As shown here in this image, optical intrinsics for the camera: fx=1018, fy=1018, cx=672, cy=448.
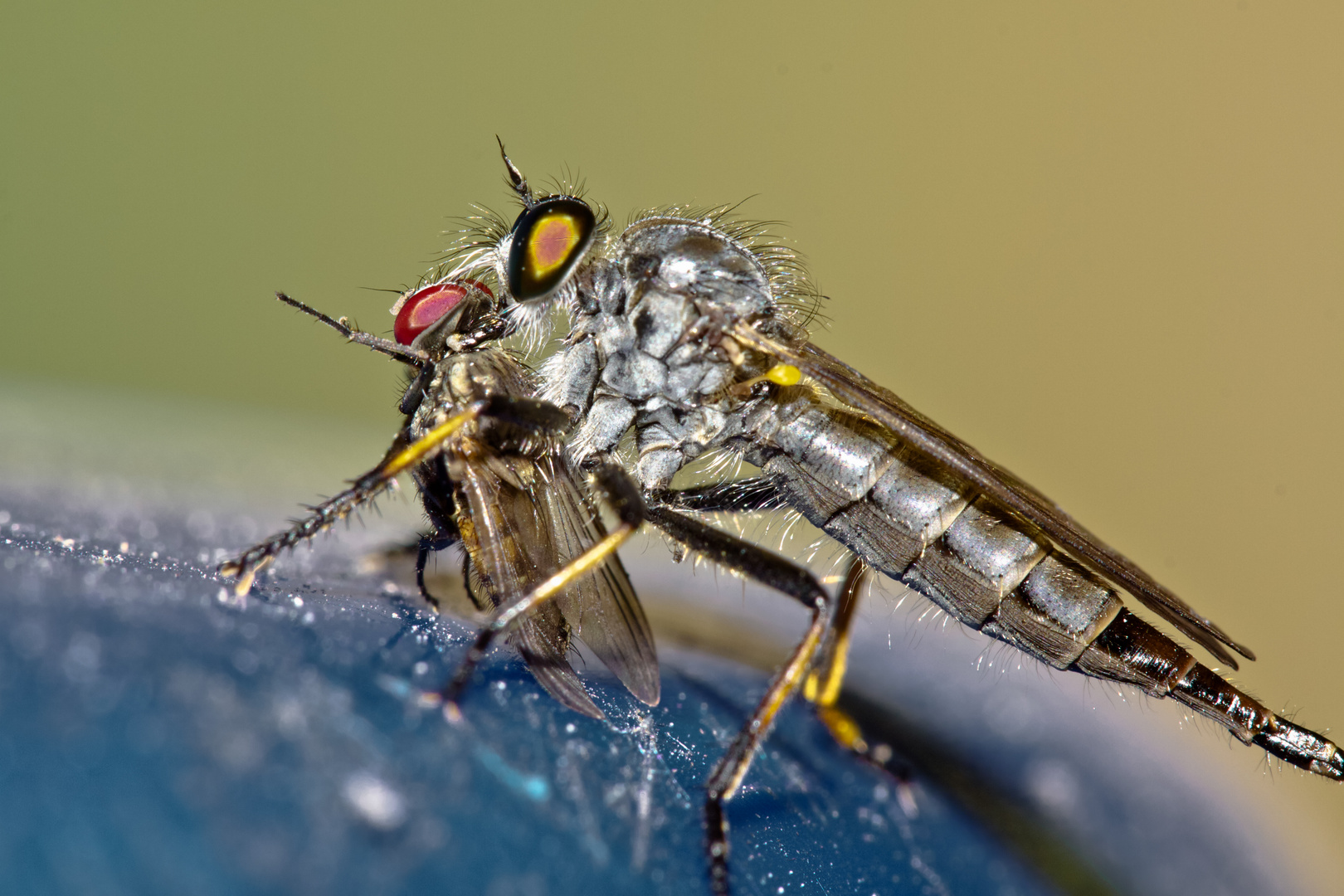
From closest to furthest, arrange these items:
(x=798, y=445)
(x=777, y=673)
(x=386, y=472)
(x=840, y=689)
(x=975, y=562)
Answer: (x=777, y=673), (x=386, y=472), (x=840, y=689), (x=975, y=562), (x=798, y=445)

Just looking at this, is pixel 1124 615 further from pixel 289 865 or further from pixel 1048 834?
pixel 289 865

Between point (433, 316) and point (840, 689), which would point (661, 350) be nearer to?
point (433, 316)

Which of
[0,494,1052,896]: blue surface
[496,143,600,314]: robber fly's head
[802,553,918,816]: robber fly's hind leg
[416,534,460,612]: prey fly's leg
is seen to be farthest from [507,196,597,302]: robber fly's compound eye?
[0,494,1052,896]: blue surface

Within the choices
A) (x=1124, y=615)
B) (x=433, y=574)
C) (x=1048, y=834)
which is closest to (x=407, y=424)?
(x=433, y=574)

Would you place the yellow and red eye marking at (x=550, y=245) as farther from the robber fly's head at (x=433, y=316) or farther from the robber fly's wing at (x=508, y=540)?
the robber fly's wing at (x=508, y=540)

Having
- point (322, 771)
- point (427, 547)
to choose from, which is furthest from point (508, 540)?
point (322, 771)

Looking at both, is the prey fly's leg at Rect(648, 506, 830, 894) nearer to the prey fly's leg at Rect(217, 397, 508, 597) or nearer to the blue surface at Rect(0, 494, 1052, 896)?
the blue surface at Rect(0, 494, 1052, 896)

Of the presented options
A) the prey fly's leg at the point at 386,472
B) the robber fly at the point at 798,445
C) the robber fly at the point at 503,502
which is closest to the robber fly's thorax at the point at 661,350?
the robber fly at the point at 798,445
